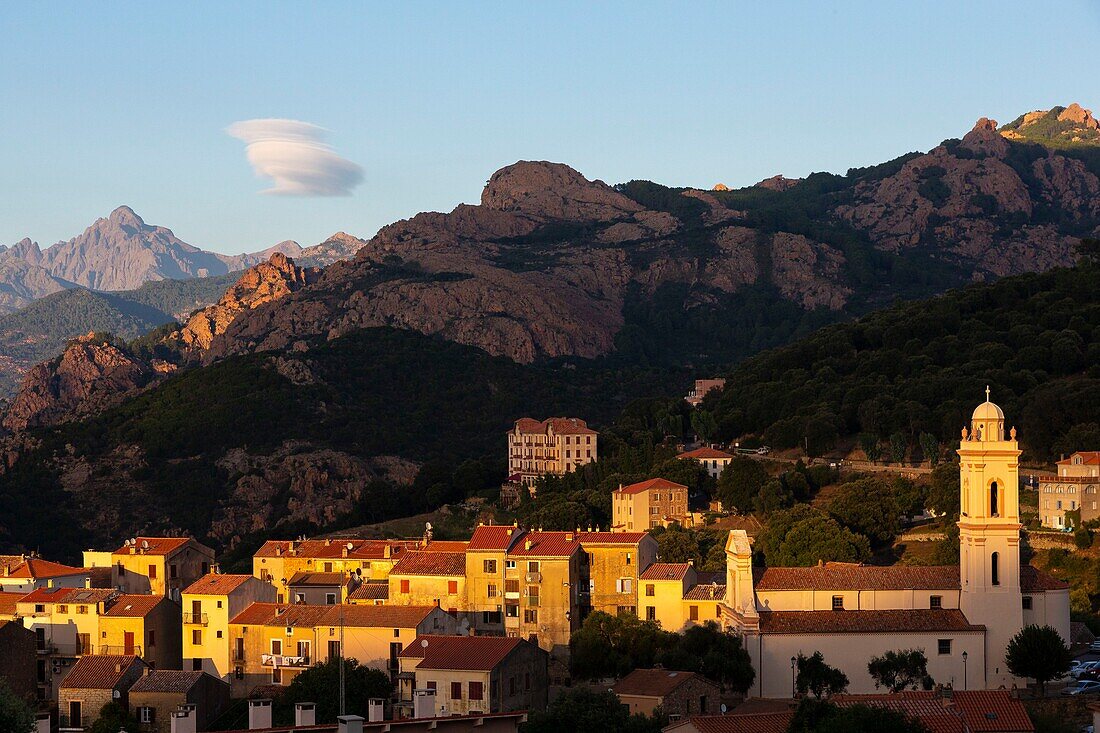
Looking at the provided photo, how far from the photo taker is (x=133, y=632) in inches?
2633

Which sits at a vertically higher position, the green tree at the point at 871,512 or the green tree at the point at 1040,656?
the green tree at the point at 871,512

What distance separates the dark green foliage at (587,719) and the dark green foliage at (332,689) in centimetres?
1162

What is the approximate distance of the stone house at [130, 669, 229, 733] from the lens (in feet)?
185

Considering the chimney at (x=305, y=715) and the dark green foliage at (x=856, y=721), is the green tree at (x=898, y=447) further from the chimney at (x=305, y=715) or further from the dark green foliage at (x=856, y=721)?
the dark green foliage at (x=856, y=721)

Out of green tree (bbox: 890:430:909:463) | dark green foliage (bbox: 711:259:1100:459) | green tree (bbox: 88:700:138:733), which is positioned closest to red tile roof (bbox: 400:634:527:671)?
green tree (bbox: 88:700:138:733)

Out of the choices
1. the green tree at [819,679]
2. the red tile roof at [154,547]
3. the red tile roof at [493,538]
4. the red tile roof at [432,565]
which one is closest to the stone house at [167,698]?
the red tile roof at [432,565]

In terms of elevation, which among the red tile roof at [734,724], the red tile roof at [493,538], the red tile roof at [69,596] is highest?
the red tile roof at [493,538]

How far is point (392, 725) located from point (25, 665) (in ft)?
114

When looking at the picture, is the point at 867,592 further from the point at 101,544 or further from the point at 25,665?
the point at 101,544

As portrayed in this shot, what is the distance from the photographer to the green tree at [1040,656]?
2174 inches

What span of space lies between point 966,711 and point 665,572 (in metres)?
26.6

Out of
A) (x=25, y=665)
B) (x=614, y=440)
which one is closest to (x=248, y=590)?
(x=25, y=665)

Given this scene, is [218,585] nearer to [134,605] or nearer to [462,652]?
[134,605]

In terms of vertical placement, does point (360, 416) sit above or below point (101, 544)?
above
